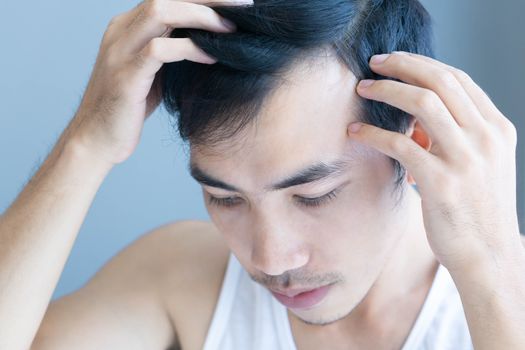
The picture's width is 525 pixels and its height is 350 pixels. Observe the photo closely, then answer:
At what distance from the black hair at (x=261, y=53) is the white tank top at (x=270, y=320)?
339 millimetres

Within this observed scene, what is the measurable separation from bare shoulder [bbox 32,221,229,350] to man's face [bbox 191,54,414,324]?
323 millimetres

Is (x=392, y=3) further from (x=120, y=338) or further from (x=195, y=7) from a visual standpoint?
(x=120, y=338)

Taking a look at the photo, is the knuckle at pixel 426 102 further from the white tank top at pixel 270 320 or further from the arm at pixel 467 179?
the white tank top at pixel 270 320

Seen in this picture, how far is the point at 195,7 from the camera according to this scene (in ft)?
3.37

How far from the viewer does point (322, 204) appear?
1.12 m

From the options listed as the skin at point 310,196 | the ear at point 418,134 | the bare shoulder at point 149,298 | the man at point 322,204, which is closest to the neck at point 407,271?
the man at point 322,204

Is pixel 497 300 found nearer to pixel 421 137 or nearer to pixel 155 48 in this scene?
pixel 421 137

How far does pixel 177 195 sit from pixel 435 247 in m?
0.89

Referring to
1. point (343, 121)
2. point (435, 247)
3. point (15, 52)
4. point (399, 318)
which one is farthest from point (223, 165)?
point (15, 52)

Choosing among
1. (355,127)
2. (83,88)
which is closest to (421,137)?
(355,127)

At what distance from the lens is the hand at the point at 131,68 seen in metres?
1.03

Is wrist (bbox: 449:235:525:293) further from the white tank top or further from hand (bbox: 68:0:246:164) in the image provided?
hand (bbox: 68:0:246:164)

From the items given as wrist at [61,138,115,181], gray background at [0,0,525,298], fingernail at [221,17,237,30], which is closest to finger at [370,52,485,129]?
fingernail at [221,17,237,30]

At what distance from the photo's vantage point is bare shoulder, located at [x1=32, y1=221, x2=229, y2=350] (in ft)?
4.48
